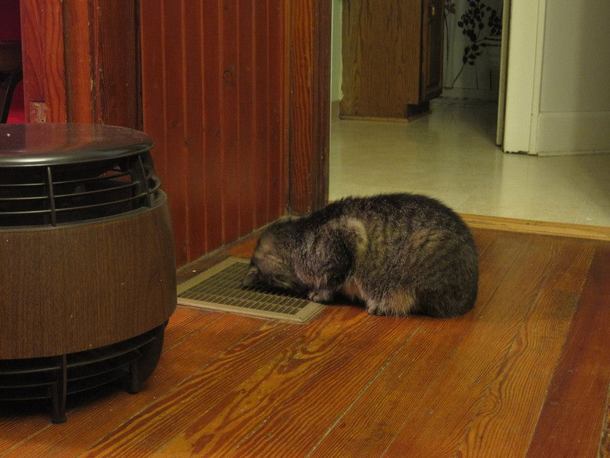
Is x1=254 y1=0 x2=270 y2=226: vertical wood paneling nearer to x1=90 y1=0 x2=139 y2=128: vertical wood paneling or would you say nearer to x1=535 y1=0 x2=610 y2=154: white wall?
x1=90 y1=0 x2=139 y2=128: vertical wood paneling

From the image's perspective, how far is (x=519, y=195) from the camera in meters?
4.18

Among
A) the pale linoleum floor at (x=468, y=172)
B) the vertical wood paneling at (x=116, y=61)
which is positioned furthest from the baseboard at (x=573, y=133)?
the vertical wood paneling at (x=116, y=61)

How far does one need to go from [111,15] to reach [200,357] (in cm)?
99

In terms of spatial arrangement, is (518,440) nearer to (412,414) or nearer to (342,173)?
(412,414)

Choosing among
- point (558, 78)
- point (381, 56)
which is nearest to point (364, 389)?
point (558, 78)

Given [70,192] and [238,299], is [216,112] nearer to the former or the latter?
[238,299]

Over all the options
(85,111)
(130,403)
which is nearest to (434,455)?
(130,403)

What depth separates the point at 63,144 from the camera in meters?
1.79

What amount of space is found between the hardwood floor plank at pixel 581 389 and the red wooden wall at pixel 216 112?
1.25m

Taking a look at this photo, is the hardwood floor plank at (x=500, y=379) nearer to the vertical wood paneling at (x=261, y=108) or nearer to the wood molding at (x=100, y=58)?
the vertical wood paneling at (x=261, y=108)

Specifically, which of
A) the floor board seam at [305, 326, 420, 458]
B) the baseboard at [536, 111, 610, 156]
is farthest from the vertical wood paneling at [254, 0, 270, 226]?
the baseboard at [536, 111, 610, 156]

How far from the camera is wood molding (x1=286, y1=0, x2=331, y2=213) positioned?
11.5 feet

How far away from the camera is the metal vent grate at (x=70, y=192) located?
1.72 metres

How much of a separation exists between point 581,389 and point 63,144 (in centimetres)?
129
